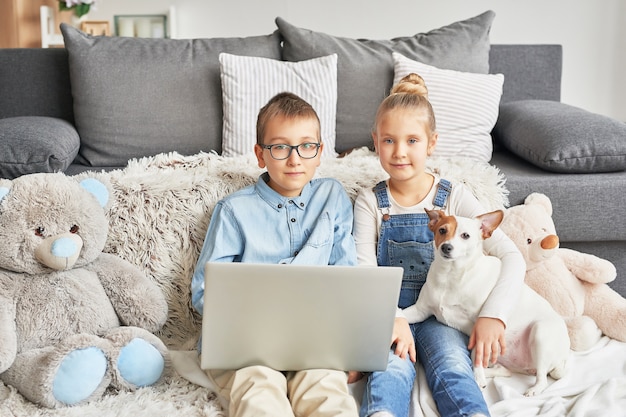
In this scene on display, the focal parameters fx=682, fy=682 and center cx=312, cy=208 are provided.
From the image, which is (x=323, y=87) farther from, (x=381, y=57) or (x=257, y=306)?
(x=257, y=306)

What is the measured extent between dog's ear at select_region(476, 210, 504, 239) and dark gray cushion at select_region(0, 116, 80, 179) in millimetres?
1218

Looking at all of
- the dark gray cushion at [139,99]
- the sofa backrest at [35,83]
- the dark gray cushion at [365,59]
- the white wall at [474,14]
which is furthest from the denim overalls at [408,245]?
the white wall at [474,14]

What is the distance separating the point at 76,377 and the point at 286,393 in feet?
1.32

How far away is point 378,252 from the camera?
1.60 meters

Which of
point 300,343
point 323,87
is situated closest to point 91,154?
point 323,87

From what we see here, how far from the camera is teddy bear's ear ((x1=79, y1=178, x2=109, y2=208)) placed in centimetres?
153

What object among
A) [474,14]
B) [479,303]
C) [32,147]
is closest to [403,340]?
[479,303]

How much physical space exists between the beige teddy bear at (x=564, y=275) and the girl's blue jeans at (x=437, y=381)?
0.36 meters

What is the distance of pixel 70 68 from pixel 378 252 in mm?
1324

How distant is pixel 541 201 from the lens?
1832mm

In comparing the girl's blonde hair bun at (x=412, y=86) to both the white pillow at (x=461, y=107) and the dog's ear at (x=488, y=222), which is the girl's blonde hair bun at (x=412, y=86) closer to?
the white pillow at (x=461, y=107)

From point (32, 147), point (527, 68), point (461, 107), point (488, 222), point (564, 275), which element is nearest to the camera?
point (488, 222)

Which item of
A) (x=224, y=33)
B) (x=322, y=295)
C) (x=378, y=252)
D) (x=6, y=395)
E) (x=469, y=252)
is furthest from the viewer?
(x=224, y=33)

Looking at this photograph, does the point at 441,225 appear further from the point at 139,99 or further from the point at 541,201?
the point at 139,99
